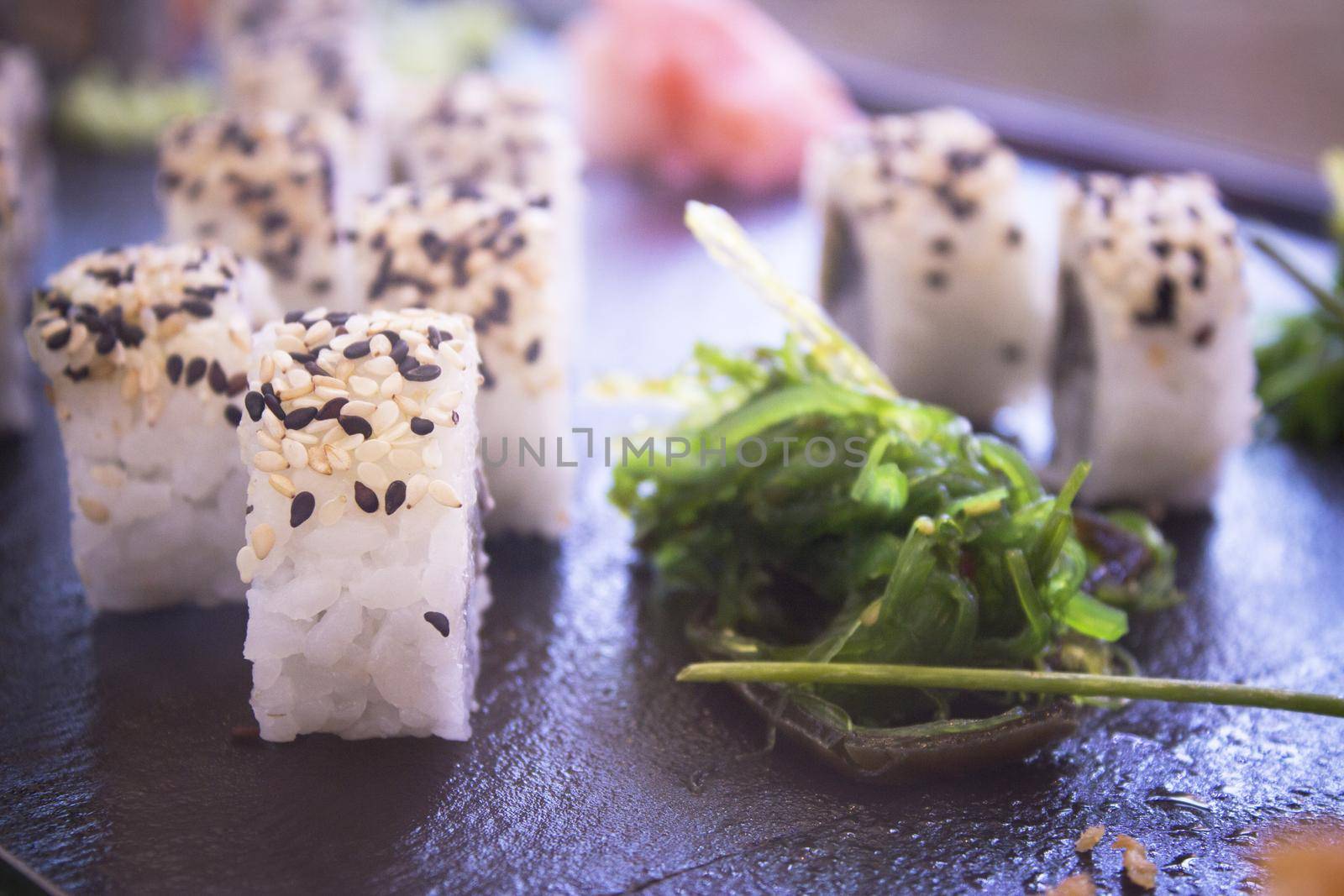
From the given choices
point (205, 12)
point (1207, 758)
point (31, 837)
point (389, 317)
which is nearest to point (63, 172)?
point (205, 12)

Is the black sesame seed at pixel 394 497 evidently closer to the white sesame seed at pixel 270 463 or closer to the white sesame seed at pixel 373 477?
the white sesame seed at pixel 373 477

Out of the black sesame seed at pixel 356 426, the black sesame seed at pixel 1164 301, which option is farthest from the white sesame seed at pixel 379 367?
the black sesame seed at pixel 1164 301

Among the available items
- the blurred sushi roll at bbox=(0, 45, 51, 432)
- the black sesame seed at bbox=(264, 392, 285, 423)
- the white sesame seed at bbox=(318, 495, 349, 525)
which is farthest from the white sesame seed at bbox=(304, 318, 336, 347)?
the blurred sushi roll at bbox=(0, 45, 51, 432)

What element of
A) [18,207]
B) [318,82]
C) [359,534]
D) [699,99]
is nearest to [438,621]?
[359,534]

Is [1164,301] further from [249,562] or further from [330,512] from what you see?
[249,562]

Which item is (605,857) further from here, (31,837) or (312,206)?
(312,206)

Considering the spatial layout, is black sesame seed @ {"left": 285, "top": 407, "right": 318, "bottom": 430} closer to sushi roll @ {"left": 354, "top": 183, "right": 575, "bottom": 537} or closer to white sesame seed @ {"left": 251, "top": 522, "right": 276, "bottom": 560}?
white sesame seed @ {"left": 251, "top": 522, "right": 276, "bottom": 560}

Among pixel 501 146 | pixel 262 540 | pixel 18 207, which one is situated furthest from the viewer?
pixel 501 146
